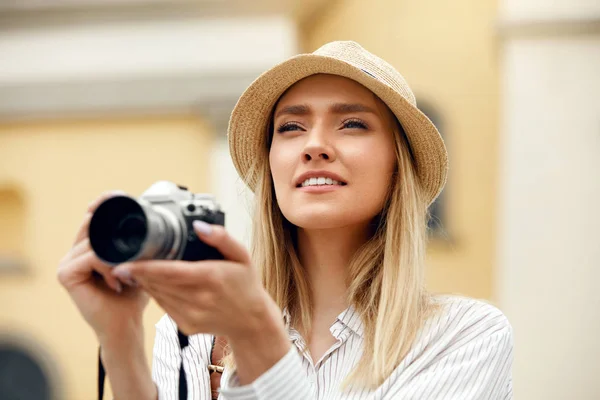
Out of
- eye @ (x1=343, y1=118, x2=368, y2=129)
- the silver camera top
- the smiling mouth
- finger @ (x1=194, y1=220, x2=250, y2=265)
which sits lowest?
finger @ (x1=194, y1=220, x2=250, y2=265)

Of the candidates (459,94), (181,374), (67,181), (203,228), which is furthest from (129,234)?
(459,94)

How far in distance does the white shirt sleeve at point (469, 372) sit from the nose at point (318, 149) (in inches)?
19.9

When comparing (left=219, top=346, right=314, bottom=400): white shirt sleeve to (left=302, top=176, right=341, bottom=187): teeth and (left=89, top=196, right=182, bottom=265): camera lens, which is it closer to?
(left=89, top=196, right=182, bottom=265): camera lens

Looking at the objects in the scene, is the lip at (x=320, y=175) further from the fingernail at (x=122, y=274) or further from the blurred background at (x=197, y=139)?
the blurred background at (x=197, y=139)

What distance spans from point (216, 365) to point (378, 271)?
44 centimetres

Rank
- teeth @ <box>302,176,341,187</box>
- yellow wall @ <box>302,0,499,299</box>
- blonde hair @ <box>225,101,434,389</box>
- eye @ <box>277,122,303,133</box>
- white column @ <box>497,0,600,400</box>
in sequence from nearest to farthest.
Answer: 1. blonde hair @ <box>225,101,434,389</box>
2. teeth @ <box>302,176,341,187</box>
3. eye @ <box>277,122,303,133</box>
4. white column @ <box>497,0,600,400</box>
5. yellow wall @ <box>302,0,499,299</box>

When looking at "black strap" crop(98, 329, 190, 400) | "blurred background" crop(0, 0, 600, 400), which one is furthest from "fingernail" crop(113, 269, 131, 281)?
"blurred background" crop(0, 0, 600, 400)

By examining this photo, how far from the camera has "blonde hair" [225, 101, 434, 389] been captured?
1.76 m

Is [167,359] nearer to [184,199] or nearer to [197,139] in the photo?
[184,199]

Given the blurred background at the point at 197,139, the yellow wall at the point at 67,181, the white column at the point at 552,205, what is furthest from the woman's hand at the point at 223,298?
the white column at the point at 552,205

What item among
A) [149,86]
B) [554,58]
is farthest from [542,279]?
[149,86]

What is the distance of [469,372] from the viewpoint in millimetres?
1671

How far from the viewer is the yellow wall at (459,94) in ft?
22.4

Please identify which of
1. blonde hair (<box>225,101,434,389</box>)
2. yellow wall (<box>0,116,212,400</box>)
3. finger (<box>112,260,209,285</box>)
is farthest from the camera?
yellow wall (<box>0,116,212,400</box>)
